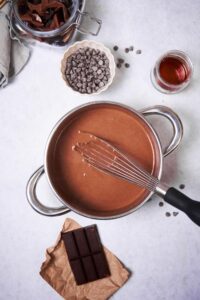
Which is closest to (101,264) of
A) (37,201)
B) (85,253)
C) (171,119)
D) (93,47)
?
(85,253)

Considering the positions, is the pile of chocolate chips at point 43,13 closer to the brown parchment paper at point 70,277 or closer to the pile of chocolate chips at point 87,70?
the pile of chocolate chips at point 87,70

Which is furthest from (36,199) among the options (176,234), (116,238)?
(176,234)

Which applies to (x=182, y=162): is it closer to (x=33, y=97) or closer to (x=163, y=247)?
(x=163, y=247)

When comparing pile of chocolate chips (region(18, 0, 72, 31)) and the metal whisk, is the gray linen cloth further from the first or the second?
the metal whisk

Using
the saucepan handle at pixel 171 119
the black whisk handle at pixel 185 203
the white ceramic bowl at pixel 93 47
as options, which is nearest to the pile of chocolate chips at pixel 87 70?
the white ceramic bowl at pixel 93 47

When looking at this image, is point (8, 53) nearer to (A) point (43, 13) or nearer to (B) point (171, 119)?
(A) point (43, 13)

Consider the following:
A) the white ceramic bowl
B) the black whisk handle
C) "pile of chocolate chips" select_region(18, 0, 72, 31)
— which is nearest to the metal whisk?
the black whisk handle
